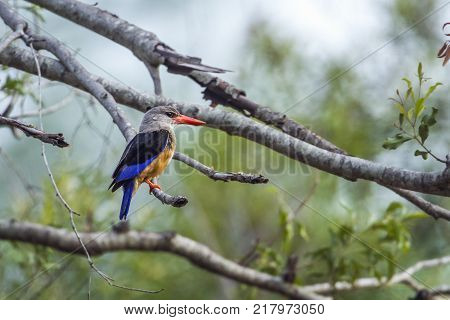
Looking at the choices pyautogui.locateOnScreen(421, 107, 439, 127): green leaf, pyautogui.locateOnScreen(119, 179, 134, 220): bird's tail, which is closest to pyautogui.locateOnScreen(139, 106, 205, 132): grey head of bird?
pyautogui.locateOnScreen(119, 179, 134, 220): bird's tail

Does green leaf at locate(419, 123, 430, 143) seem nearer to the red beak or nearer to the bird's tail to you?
the red beak

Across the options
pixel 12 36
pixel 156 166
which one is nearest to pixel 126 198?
pixel 156 166

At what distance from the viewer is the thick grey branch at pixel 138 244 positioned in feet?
16.1

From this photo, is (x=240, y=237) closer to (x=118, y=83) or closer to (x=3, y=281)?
(x=3, y=281)

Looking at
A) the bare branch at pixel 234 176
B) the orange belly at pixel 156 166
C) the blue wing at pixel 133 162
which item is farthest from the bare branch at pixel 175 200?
the orange belly at pixel 156 166

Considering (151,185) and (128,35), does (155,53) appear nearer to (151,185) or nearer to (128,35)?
(128,35)

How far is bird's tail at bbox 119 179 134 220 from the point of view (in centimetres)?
345

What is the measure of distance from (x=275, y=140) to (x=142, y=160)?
2.39ft

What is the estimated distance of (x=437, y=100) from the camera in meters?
6.03

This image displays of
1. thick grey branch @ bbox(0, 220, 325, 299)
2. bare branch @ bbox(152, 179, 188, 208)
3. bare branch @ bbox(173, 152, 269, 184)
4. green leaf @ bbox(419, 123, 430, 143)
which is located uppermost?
thick grey branch @ bbox(0, 220, 325, 299)

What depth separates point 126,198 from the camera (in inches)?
141

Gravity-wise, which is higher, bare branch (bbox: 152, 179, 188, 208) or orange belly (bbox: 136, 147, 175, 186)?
orange belly (bbox: 136, 147, 175, 186)

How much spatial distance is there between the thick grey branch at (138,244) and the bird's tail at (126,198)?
4.26 ft

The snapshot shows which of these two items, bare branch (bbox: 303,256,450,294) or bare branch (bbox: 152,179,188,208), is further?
bare branch (bbox: 303,256,450,294)
